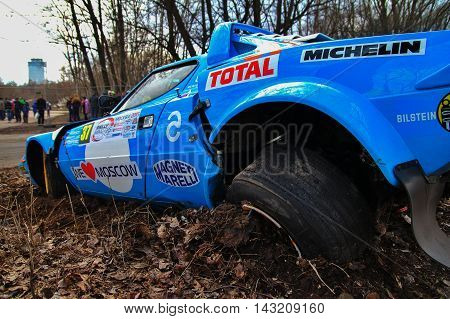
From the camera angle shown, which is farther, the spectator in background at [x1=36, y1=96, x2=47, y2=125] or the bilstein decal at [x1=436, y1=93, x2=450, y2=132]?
the spectator in background at [x1=36, y1=96, x2=47, y2=125]

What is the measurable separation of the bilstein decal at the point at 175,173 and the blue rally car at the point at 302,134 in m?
0.01

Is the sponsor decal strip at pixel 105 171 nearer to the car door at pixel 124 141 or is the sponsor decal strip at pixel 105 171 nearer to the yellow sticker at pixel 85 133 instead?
the car door at pixel 124 141

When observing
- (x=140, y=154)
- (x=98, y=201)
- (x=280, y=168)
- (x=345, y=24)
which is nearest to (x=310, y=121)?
(x=280, y=168)

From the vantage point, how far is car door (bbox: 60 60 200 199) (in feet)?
10.8

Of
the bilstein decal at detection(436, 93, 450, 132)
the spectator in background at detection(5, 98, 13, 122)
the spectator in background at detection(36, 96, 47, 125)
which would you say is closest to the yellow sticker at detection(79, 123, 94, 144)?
the bilstein decal at detection(436, 93, 450, 132)

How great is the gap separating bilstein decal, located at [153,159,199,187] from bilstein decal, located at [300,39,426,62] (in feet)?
3.91

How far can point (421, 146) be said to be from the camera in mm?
1898

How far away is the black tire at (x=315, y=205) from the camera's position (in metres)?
2.12

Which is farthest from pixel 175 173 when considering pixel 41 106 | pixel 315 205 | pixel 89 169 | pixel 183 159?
pixel 41 106

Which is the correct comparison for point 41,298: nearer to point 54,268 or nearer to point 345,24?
point 54,268

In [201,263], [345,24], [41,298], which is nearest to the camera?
[41,298]

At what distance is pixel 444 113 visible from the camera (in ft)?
5.93

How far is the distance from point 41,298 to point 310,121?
2.01m

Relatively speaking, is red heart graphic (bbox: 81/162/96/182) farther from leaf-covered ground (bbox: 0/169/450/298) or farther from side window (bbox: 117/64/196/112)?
leaf-covered ground (bbox: 0/169/450/298)
